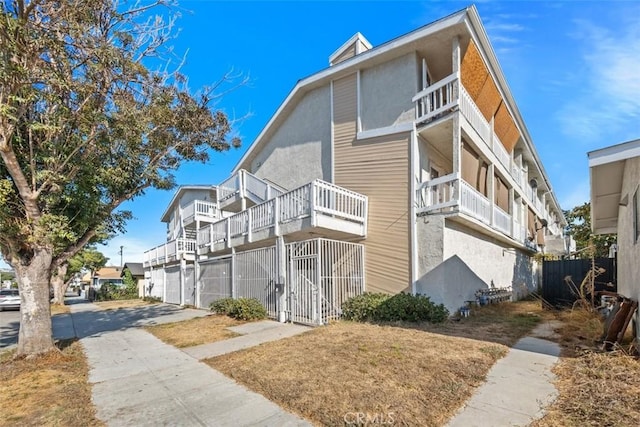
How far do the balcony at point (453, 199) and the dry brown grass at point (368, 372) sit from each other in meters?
3.66

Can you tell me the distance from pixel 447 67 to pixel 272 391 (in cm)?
1158

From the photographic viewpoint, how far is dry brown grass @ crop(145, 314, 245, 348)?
29.2ft

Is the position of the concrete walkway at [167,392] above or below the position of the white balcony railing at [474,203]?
below

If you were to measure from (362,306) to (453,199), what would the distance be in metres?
4.00

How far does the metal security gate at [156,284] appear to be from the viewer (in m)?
25.4

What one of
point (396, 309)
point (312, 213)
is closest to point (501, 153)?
point (396, 309)

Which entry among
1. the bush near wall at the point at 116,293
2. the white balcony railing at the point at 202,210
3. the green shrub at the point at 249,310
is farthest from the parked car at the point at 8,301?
the green shrub at the point at 249,310

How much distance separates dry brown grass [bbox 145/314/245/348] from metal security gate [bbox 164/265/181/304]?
379 inches

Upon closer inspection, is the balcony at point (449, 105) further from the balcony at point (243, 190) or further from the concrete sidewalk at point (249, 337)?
the concrete sidewalk at point (249, 337)

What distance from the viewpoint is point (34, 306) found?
278 inches

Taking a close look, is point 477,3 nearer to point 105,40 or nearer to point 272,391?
point 105,40

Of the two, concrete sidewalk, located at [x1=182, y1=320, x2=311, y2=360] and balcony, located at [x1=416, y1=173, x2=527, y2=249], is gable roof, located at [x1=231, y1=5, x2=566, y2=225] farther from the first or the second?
concrete sidewalk, located at [x1=182, y1=320, x2=311, y2=360]

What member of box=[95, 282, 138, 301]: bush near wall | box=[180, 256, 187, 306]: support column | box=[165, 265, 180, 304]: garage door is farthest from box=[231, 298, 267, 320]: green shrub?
box=[95, 282, 138, 301]: bush near wall

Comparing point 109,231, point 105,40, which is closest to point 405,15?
point 105,40
